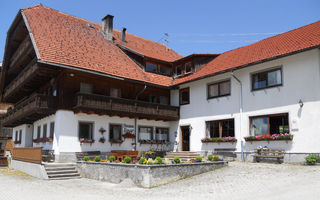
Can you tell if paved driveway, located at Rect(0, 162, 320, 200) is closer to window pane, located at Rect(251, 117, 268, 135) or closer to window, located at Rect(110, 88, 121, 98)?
window pane, located at Rect(251, 117, 268, 135)

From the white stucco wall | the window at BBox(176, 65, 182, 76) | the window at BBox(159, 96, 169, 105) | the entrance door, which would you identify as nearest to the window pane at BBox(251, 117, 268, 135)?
the white stucco wall

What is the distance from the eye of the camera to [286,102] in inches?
696

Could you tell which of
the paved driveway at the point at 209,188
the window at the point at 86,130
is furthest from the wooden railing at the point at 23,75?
the paved driveway at the point at 209,188

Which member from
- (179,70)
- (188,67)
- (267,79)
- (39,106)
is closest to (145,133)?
(179,70)

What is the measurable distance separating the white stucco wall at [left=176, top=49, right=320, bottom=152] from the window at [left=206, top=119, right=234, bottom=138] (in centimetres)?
35

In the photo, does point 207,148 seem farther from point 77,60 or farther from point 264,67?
point 77,60

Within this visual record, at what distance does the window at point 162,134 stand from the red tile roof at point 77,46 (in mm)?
3747

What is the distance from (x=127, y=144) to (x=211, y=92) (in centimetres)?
718

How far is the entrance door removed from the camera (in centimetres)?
2411

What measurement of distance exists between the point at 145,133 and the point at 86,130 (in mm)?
4964

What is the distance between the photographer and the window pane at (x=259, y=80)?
753 inches

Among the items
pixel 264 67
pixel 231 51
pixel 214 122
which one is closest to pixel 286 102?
pixel 264 67

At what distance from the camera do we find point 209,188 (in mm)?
11758

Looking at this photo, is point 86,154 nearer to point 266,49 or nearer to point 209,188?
point 209,188
